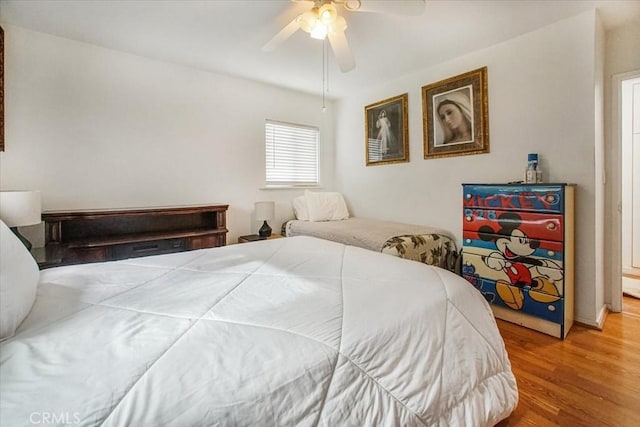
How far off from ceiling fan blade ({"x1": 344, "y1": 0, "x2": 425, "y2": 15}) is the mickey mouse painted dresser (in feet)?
5.16

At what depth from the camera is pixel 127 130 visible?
2824mm

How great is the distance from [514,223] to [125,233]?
355cm

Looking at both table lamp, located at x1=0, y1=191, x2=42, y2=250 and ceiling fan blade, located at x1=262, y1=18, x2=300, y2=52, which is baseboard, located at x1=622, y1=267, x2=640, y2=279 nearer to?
ceiling fan blade, located at x1=262, y1=18, x2=300, y2=52

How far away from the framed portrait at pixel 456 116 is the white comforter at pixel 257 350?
216 cm

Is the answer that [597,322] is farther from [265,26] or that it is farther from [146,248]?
[146,248]

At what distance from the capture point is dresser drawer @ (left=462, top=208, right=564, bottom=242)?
7.06 ft

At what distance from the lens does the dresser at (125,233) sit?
2.25 metres

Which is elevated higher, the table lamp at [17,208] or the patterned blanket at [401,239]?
the table lamp at [17,208]

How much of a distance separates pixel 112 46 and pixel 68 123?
84 centimetres

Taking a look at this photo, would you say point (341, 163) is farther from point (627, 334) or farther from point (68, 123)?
point (627, 334)

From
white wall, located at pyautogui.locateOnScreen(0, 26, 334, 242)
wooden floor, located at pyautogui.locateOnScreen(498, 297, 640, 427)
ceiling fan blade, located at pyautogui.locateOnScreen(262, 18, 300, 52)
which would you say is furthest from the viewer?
white wall, located at pyautogui.locateOnScreen(0, 26, 334, 242)

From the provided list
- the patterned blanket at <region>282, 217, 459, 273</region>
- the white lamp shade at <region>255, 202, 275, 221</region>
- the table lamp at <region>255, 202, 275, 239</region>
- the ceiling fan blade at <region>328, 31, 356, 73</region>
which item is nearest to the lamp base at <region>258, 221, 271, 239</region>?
the table lamp at <region>255, 202, 275, 239</region>

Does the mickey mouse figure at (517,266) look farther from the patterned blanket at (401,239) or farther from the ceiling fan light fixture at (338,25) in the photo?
the ceiling fan light fixture at (338,25)

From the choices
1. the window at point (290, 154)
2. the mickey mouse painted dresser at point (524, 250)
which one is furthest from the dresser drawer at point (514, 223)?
the window at point (290, 154)
